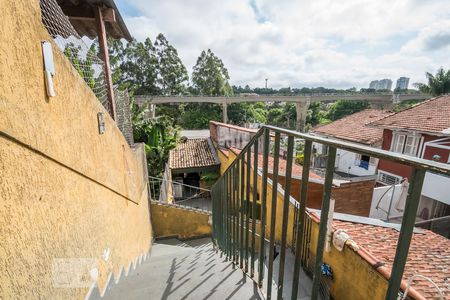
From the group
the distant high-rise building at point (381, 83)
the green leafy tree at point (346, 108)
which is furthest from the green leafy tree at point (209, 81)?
the distant high-rise building at point (381, 83)

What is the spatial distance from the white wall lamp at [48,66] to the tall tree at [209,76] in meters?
35.0

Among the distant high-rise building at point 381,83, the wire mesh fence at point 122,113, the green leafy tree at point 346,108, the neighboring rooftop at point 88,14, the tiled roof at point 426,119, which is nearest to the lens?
the neighboring rooftop at point 88,14

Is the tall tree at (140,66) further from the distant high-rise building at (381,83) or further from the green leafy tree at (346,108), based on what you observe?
the distant high-rise building at (381,83)

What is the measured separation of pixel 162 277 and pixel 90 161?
5.95ft

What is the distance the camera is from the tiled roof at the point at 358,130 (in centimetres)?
1325

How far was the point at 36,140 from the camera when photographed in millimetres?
1446

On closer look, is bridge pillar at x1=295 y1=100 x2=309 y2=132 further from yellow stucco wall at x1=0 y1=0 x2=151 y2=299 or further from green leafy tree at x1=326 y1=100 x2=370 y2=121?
yellow stucco wall at x1=0 y1=0 x2=151 y2=299

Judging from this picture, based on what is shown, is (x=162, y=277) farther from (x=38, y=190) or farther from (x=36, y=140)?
(x=36, y=140)

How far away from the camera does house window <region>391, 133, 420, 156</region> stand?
10.1 m

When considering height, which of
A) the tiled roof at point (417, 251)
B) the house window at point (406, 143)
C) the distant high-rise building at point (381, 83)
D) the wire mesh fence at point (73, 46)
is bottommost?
the tiled roof at point (417, 251)

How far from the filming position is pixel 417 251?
15.0 feet

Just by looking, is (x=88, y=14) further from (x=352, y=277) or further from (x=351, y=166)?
(x=351, y=166)

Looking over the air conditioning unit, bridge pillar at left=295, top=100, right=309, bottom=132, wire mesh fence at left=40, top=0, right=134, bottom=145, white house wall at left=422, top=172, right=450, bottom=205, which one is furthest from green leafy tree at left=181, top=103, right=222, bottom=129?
wire mesh fence at left=40, top=0, right=134, bottom=145

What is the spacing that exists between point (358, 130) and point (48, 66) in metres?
16.6
